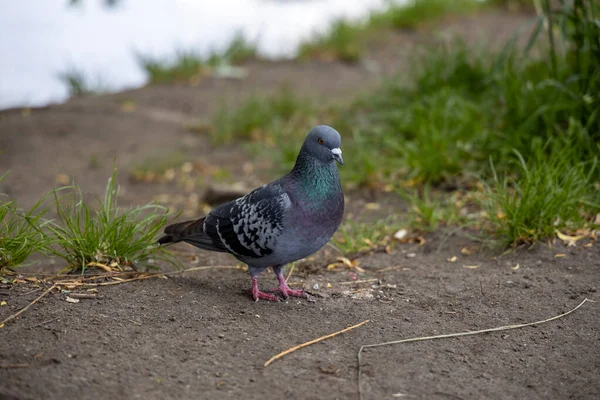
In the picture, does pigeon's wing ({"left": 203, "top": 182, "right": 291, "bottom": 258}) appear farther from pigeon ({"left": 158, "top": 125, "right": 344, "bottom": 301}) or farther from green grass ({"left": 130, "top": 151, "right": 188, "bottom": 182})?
green grass ({"left": 130, "top": 151, "right": 188, "bottom": 182})

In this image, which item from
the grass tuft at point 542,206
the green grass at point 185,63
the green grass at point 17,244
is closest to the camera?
the green grass at point 17,244

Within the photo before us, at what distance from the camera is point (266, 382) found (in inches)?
98.3

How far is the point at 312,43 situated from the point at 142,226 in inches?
233

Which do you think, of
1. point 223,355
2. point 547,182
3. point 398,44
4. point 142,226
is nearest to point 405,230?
point 547,182

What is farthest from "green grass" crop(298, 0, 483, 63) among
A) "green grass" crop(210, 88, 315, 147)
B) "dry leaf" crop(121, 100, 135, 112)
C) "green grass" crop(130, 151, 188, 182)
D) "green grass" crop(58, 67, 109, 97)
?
"green grass" crop(130, 151, 188, 182)

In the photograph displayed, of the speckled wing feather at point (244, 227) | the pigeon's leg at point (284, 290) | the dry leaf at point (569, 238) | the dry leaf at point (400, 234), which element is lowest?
the dry leaf at point (400, 234)

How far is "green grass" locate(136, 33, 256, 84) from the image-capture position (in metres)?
8.44

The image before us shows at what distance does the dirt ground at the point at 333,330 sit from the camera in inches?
97.6

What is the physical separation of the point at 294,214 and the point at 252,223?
219mm

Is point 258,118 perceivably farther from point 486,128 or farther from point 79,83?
point 79,83

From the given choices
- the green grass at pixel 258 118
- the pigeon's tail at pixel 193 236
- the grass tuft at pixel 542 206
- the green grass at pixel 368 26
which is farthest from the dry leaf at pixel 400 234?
the green grass at pixel 368 26

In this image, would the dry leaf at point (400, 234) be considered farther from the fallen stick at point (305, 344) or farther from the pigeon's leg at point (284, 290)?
the fallen stick at point (305, 344)

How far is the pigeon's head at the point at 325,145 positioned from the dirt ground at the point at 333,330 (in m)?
0.71

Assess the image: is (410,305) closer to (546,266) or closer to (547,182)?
(546,266)
